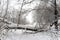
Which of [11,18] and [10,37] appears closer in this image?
[10,37]

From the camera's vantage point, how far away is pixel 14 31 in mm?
1533

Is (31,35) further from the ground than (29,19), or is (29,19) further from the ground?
(29,19)

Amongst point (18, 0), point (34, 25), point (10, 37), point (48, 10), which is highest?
point (18, 0)

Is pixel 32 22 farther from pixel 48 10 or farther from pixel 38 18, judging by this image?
pixel 48 10

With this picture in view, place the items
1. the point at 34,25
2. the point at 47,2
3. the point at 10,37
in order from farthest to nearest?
the point at 47,2, the point at 34,25, the point at 10,37

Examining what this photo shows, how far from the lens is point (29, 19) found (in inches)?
62.2

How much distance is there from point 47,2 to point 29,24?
364 mm

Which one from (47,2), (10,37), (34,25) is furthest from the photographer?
(47,2)

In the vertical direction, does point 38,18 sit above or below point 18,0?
below

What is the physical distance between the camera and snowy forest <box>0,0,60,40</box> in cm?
151

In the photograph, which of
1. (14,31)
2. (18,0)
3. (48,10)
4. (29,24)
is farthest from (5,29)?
(48,10)

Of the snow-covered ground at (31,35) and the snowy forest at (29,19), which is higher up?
the snowy forest at (29,19)

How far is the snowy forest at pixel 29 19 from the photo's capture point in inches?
59.4

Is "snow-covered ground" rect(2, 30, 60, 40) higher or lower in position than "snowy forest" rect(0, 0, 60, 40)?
lower
